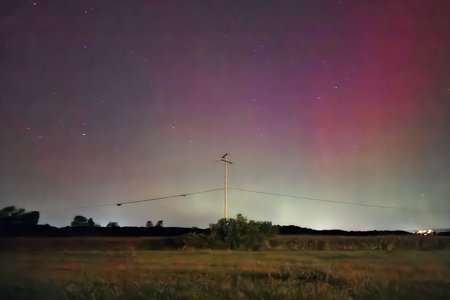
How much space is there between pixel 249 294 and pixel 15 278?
342 inches

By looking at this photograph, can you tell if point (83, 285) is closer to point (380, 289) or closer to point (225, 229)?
point (380, 289)

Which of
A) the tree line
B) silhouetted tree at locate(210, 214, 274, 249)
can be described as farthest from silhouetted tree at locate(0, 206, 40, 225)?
silhouetted tree at locate(210, 214, 274, 249)

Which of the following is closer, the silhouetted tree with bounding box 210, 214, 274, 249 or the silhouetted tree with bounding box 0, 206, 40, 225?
the silhouetted tree with bounding box 210, 214, 274, 249

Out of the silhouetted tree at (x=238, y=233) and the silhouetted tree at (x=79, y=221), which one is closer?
the silhouetted tree at (x=238, y=233)

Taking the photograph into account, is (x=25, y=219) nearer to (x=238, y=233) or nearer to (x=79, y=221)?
(x=79, y=221)

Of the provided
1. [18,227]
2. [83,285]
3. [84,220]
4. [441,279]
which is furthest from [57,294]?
[84,220]

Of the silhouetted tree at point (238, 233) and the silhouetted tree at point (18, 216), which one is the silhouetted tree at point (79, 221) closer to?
the silhouetted tree at point (18, 216)

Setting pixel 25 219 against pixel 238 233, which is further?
pixel 25 219

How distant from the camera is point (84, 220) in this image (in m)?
103

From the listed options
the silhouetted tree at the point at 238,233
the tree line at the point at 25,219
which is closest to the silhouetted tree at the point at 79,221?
the tree line at the point at 25,219

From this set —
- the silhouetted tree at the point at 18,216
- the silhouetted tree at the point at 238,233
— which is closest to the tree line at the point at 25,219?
the silhouetted tree at the point at 18,216

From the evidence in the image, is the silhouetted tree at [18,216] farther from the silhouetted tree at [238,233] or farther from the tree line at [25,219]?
the silhouetted tree at [238,233]

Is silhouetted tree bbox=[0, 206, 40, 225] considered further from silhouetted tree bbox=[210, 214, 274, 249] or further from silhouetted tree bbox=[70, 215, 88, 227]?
silhouetted tree bbox=[210, 214, 274, 249]

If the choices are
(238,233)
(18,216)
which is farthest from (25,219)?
(238,233)
